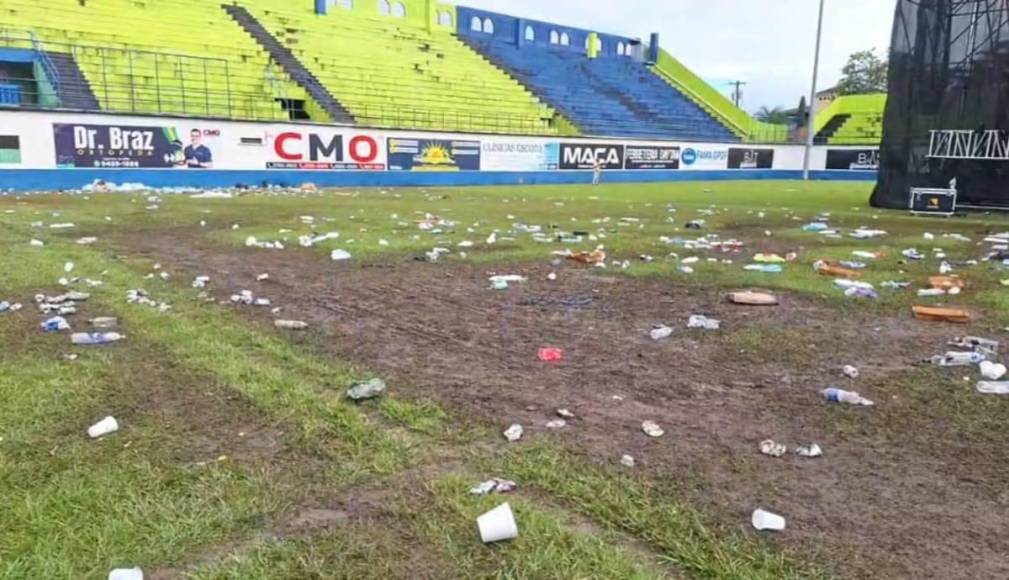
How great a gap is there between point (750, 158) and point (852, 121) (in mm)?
8304

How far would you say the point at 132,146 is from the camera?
1833 cm

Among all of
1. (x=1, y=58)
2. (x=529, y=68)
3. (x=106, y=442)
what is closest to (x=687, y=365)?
(x=106, y=442)

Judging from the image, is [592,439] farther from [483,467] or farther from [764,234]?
[764,234]

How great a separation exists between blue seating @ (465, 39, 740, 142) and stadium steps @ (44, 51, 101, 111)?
738 inches

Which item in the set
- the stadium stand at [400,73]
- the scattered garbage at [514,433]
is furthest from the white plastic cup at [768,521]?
the stadium stand at [400,73]

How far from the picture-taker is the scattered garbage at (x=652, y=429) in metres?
2.91

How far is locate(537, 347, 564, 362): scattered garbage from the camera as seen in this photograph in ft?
12.9

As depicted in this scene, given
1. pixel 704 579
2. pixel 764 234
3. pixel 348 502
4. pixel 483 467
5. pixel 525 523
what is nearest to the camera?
pixel 704 579

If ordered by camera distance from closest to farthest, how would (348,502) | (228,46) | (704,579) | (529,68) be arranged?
1. (704,579)
2. (348,502)
3. (228,46)
4. (529,68)

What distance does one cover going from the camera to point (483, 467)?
2598mm

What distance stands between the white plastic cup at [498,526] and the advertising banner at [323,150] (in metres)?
20.2

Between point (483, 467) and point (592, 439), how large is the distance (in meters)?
0.50

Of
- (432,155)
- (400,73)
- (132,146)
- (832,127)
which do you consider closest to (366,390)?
(132,146)

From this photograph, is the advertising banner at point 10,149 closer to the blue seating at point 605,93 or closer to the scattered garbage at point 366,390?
the scattered garbage at point 366,390
